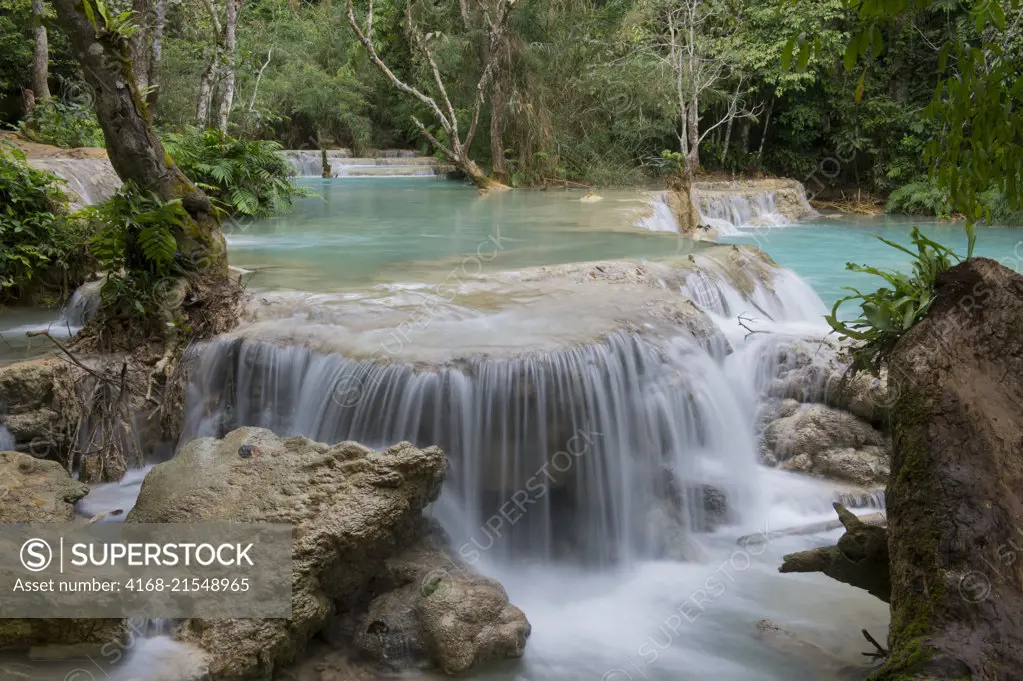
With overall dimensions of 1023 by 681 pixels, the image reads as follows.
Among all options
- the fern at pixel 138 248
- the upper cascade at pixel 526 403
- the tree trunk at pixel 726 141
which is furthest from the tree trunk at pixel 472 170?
the fern at pixel 138 248

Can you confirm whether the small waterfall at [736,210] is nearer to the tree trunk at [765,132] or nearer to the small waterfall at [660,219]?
the small waterfall at [660,219]

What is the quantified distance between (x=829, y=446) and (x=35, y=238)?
322 inches

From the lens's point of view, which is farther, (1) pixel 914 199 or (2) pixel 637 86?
(2) pixel 637 86

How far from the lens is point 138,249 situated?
7.09 m

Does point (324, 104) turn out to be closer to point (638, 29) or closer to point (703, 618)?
point (638, 29)

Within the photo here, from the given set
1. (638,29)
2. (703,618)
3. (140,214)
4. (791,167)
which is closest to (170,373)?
(140,214)

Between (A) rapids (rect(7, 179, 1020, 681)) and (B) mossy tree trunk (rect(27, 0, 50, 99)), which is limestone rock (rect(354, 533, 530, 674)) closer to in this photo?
(A) rapids (rect(7, 179, 1020, 681))

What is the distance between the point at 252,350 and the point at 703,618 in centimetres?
409

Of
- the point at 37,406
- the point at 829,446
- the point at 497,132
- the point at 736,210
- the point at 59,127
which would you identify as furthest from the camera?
the point at 497,132

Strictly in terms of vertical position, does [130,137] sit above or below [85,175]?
above

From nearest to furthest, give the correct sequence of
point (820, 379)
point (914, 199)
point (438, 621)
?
point (438, 621) → point (820, 379) → point (914, 199)

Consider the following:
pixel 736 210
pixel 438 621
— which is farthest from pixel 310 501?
pixel 736 210

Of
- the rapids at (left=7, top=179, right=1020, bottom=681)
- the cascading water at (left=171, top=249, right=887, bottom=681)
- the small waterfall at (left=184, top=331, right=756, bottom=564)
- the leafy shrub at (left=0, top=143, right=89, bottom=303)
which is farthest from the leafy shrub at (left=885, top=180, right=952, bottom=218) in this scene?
the leafy shrub at (left=0, top=143, right=89, bottom=303)

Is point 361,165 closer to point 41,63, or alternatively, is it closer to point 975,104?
point 41,63
